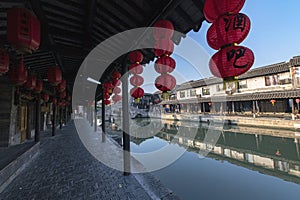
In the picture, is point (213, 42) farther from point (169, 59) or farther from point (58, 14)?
point (58, 14)

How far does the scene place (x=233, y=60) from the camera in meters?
1.58

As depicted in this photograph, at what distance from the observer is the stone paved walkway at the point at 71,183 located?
2.96 metres

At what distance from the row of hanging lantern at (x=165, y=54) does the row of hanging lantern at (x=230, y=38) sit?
0.75 m

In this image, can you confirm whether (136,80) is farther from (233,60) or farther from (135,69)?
(233,60)

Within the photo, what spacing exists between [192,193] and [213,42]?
411 cm

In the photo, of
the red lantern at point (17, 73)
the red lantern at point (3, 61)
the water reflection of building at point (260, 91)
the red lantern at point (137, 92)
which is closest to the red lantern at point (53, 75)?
the red lantern at point (17, 73)

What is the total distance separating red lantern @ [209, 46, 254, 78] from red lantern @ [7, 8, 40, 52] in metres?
2.49

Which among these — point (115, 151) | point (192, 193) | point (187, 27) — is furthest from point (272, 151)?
point (187, 27)

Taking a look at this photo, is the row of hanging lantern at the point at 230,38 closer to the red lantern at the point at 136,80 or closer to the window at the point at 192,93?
the red lantern at the point at 136,80

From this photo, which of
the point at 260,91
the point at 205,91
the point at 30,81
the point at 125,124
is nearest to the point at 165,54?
the point at 125,124

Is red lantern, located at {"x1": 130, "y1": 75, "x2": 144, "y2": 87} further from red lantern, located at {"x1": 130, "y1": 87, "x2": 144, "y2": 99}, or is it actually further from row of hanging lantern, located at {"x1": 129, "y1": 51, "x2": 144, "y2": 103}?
red lantern, located at {"x1": 130, "y1": 87, "x2": 144, "y2": 99}

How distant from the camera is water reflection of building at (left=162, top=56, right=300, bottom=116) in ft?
Result: 46.4

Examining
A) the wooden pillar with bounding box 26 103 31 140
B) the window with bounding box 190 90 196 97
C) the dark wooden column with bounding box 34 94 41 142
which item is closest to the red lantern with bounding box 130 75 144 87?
the dark wooden column with bounding box 34 94 41 142

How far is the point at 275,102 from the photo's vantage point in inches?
619
